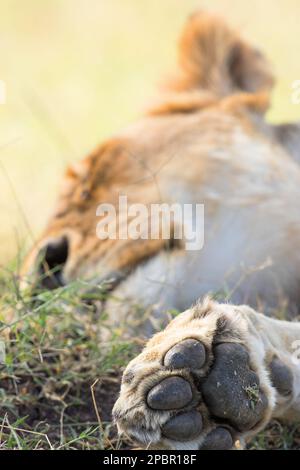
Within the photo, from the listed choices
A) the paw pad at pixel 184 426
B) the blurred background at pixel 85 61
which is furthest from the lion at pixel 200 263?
the blurred background at pixel 85 61

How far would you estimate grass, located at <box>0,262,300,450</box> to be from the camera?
6.26 feet

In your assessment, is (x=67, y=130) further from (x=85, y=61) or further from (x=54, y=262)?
(x=54, y=262)

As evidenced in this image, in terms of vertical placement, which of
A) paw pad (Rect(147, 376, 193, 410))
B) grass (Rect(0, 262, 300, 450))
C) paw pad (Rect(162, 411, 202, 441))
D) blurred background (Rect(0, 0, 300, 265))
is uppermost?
paw pad (Rect(147, 376, 193, 410))

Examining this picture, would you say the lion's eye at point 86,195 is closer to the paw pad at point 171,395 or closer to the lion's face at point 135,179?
the lion's face at point 135,179

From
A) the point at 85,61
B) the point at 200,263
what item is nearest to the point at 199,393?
the point at 200,263

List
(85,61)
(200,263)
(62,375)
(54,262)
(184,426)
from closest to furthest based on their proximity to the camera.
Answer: (184,426) < (62,375) < (200,263) < (54,262) < (85,61)

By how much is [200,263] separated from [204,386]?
875 mm

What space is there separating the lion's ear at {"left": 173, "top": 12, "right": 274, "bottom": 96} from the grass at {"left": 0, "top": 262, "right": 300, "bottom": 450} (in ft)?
4.33

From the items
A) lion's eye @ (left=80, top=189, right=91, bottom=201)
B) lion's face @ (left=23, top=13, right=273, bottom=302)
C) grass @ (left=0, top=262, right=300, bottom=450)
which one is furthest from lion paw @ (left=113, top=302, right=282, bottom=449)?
lion's eye @ (left=80, top=189, right=91, bottom=201)

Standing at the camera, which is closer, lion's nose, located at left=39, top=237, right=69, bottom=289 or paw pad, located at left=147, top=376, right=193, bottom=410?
paw pad, located at left=147, top=376, right=193, bottom=410

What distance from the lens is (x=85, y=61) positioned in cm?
708

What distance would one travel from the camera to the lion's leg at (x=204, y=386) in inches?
62.1

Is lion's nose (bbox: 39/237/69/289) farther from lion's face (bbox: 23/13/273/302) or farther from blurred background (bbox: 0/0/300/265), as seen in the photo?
→ blurred background (bbox: 0/0/300/265)

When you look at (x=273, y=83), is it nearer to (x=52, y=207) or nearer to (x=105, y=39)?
(x=52, y=207)
